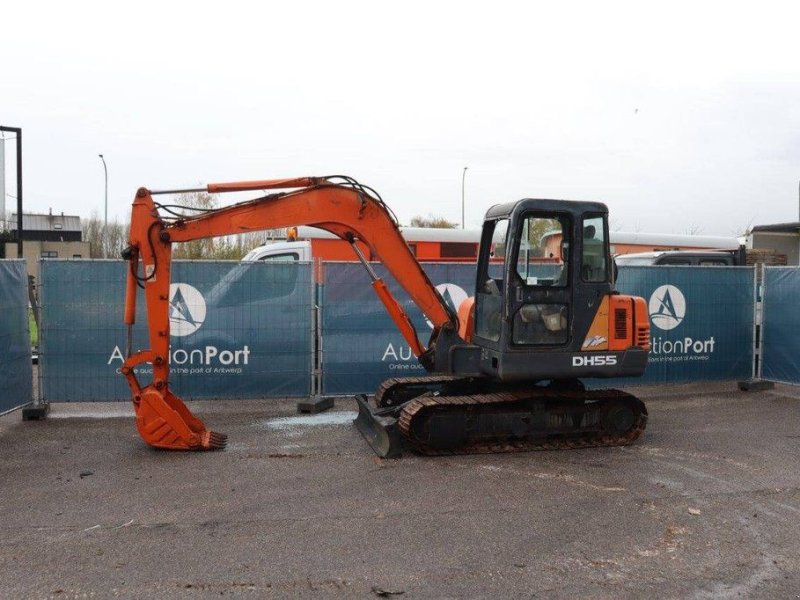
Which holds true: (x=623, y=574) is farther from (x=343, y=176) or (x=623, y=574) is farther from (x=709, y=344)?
(x=709, y=344)

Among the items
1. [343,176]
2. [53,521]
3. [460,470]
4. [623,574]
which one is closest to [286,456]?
[460,470]

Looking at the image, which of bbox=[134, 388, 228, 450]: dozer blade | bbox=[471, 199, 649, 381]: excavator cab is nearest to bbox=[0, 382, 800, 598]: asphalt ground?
bbox=[134, 388, 228, 450]: dozer blade

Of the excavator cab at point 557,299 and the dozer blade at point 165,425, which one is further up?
the excavator cab at point 557,299

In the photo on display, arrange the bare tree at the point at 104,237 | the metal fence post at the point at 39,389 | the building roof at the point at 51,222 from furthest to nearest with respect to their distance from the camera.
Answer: the building roof at the point at 51,222 < the bare tree at the point at 104,237 < the metal fence post at the point at 39,389

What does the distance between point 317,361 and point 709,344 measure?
6531 mm

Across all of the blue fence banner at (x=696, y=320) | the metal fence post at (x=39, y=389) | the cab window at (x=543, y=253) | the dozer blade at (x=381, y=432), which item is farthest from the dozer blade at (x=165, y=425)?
the blue fence banner at (x=696, y=320)

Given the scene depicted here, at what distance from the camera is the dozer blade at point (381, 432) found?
746cm

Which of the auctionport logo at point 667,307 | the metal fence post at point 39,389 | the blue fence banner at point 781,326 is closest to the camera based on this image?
the metal fence post at point 39,389

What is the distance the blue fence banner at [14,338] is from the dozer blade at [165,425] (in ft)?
8.23

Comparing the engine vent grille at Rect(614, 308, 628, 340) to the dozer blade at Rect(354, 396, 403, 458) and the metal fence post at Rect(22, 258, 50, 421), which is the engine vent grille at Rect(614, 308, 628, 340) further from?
the metal fence post at Rect(22, 258, 50, 421)

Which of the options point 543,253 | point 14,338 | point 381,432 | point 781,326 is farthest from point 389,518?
point 781,326

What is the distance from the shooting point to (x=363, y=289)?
10516 millimetres

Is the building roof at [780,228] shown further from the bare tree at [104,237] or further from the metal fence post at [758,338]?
the bare tree at [104,237]

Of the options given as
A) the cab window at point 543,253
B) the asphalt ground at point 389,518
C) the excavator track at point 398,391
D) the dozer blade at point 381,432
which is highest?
the cab window at point 543,253
